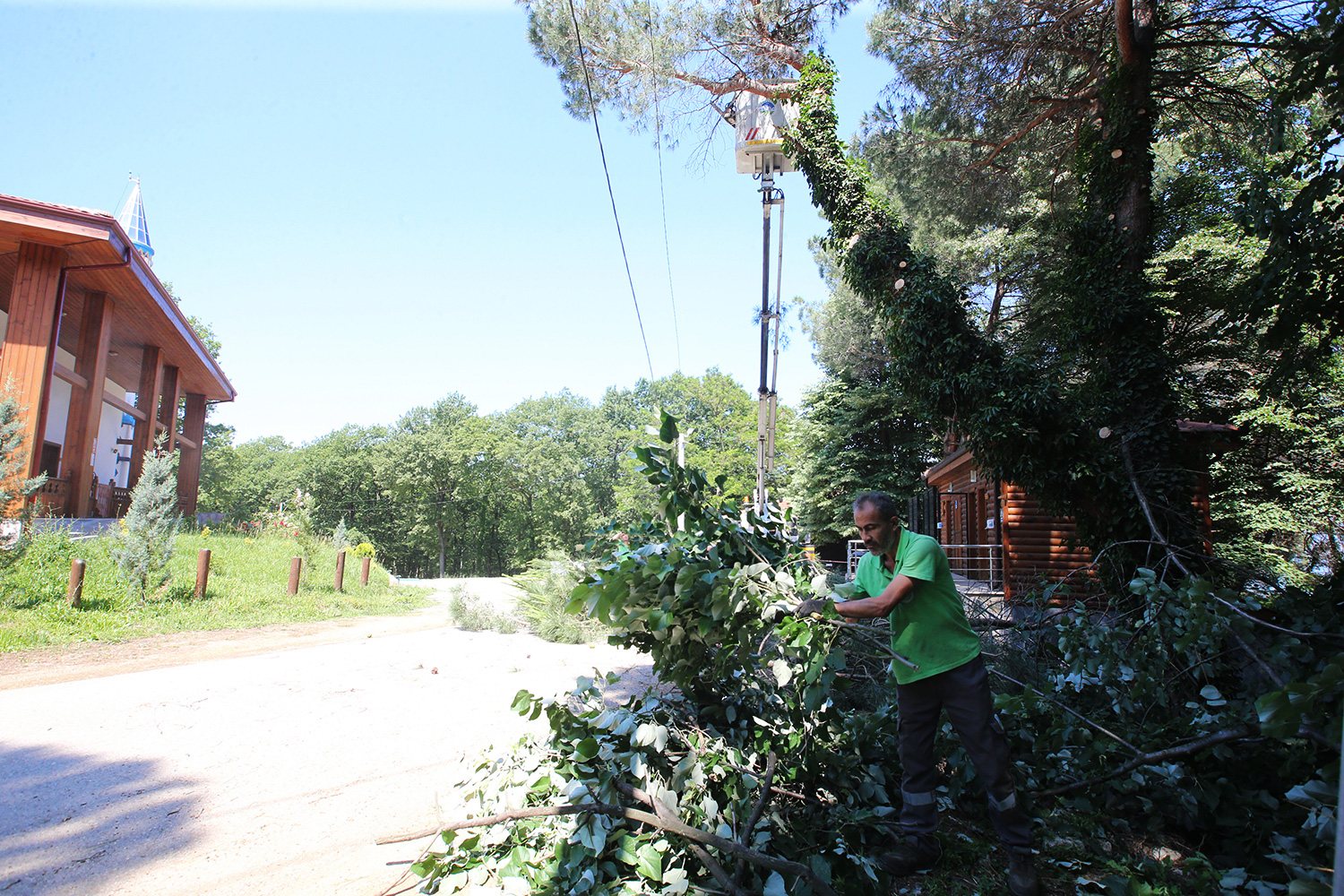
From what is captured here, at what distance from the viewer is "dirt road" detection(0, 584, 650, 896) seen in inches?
Result: 114

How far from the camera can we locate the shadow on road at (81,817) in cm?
279

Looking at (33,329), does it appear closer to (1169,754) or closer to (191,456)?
(191,456)

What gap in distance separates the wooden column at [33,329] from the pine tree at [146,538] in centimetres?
464

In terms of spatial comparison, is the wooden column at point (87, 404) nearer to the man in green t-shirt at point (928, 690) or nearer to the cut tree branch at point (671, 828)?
the cut tree branch at point (671, 828)

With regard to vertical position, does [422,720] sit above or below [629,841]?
below

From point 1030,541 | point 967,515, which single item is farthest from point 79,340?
point 967,515

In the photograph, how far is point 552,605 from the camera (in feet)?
31.7

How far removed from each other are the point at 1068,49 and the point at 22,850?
42.6 feet

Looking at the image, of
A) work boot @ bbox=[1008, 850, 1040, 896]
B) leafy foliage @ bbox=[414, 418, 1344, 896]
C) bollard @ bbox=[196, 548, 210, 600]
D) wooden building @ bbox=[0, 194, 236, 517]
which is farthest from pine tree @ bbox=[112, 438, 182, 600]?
work boot @ bbox=[1008, 850, 1040, 896]

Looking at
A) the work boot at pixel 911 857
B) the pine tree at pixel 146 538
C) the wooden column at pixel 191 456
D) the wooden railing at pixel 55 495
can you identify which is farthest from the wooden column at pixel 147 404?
the work boot at pixel 911 857

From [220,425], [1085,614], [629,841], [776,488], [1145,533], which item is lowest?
[629,841]

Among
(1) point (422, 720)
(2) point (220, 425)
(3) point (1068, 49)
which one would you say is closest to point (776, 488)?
(3) point (1068, 49)

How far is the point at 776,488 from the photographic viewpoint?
39.9 m

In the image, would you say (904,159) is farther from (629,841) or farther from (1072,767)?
(629,841)
